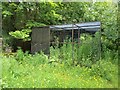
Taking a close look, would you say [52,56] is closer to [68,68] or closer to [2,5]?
[68,68]

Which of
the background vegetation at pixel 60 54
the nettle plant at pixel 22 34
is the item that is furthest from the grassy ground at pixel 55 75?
the nettle plant at pixel 22 34

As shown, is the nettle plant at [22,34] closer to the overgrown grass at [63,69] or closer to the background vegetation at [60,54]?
the background vegetation at [60,54]

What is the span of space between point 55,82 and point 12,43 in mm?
583

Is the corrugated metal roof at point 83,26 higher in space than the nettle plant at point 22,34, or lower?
higher

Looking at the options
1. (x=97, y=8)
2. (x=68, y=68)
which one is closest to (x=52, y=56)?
(x=68, y=68)

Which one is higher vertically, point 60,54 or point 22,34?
point 22,34

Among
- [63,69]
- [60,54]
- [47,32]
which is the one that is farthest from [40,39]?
[63,69]

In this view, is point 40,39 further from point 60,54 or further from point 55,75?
point 55,75

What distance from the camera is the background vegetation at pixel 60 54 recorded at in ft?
6.82

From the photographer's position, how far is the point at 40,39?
2152mm

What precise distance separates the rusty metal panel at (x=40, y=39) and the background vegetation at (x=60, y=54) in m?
0.05

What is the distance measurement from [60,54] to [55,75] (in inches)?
8.6

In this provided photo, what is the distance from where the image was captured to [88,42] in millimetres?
2102

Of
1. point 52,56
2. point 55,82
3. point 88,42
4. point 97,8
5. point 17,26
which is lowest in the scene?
point 55,82
